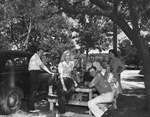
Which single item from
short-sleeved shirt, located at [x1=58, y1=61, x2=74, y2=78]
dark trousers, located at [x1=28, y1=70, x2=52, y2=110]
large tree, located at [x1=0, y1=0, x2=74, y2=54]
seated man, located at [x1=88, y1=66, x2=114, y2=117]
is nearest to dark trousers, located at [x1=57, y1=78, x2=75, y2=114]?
short-sleeved shirt, located at [x1=58, y1=61, x2=74, y2=78]

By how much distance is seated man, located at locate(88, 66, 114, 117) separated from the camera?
4.45m

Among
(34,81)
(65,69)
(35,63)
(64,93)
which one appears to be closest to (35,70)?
(35,63)

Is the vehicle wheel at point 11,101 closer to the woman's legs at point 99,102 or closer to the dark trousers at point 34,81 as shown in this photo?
the dark trousers at point 34,81

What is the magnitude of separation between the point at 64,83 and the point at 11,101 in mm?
1652

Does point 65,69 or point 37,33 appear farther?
point 37,33

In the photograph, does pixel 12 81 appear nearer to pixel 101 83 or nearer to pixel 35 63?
pixel 35 63

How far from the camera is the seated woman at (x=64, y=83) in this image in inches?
209

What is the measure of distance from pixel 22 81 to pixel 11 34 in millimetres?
25058

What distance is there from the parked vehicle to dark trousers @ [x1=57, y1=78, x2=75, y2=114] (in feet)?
4.72

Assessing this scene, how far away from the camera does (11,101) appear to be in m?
5.82

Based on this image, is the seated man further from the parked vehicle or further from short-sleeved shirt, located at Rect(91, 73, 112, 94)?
the parked vehicle

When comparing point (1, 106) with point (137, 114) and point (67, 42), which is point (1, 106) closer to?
point (137, 114)

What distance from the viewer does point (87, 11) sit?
602 cm

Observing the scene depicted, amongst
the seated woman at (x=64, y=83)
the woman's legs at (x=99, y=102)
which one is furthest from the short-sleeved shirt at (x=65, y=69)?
the woman's legs at (x=99, y=102)
